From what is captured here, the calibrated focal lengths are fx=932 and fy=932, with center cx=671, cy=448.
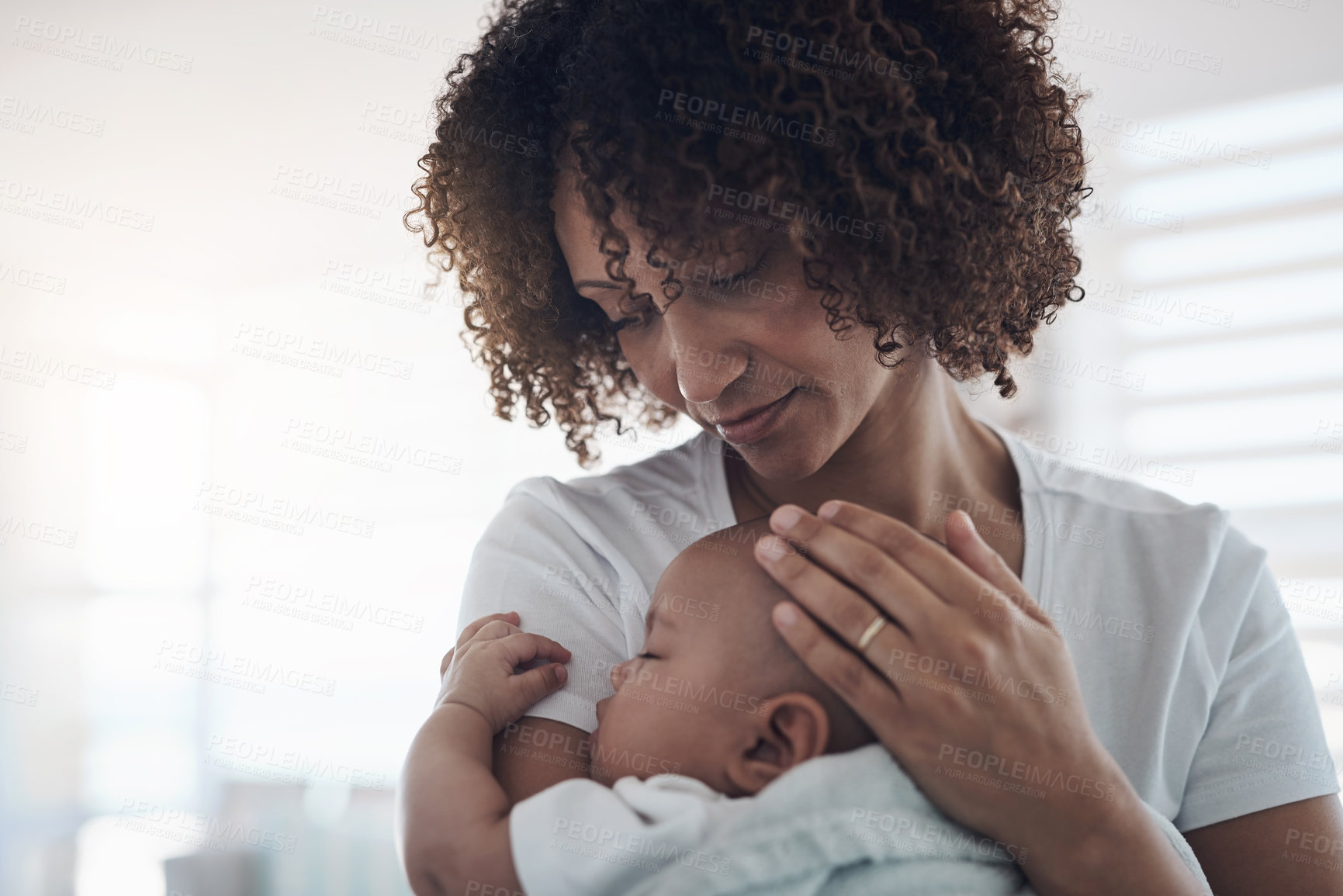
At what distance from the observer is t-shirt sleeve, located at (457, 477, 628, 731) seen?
3.05 feet

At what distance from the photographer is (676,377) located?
1.00 m

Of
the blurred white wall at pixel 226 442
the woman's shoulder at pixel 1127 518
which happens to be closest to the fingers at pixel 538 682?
the woman's shoulder at pixel 1127 518

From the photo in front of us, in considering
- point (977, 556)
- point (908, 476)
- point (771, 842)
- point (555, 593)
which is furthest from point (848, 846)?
point (908, 476)

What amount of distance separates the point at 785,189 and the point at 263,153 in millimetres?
2356

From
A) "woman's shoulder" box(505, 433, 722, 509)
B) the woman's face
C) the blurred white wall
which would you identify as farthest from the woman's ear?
the blurred white wall

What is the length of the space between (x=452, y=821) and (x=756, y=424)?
470 mm

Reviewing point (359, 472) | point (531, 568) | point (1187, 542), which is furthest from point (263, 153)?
point (1187, 542)

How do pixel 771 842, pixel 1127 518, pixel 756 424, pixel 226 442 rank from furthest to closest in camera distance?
pixel 226 442 → pixel 1127 518 → pixel 756 424 → pixel 771 842

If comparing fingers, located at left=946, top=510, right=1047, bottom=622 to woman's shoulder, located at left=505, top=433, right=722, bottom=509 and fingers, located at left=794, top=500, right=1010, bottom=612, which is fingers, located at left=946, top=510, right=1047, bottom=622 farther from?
woman's shoulder, located at left=505, top=433, right=722, bottom=509

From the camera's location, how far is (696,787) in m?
0.82

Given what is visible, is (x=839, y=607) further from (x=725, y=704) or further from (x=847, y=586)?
(x=725, y=704)

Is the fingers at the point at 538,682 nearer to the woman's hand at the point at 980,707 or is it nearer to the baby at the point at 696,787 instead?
the baby at the point at 696,787

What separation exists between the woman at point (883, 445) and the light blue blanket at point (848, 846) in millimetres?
26

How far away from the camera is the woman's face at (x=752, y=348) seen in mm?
909
